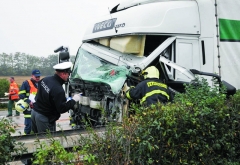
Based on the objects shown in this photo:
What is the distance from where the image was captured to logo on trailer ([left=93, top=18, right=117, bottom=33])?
625 centimetres

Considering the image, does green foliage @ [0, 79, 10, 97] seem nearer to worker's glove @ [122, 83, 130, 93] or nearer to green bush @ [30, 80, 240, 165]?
worker's glove @ [122, 83, 130, 93]

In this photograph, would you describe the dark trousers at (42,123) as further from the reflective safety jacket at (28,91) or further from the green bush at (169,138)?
the reflective safety jacket at (28,91)

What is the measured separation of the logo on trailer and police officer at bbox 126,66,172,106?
1.91m

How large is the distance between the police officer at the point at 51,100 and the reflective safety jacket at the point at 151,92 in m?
0.92

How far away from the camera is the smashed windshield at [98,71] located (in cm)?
525

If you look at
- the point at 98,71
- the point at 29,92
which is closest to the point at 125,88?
the point at 98,71

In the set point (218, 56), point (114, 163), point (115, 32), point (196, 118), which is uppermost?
point (115, 32)

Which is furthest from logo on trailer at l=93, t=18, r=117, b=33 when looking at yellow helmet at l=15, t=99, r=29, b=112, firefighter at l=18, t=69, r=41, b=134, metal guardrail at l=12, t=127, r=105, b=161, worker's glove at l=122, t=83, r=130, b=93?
metal guardrail at l=12, t=127, r=105, b=161

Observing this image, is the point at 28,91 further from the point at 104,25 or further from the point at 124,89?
the point at 124,89

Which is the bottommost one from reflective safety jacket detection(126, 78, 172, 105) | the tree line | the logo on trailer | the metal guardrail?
the metal guardrail

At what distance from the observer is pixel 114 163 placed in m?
2.54

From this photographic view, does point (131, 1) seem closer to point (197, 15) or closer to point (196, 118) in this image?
point (197, 15)

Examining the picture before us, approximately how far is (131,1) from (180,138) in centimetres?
429

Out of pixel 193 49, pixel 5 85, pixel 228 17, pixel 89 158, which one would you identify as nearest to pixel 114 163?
pixel 89 158
